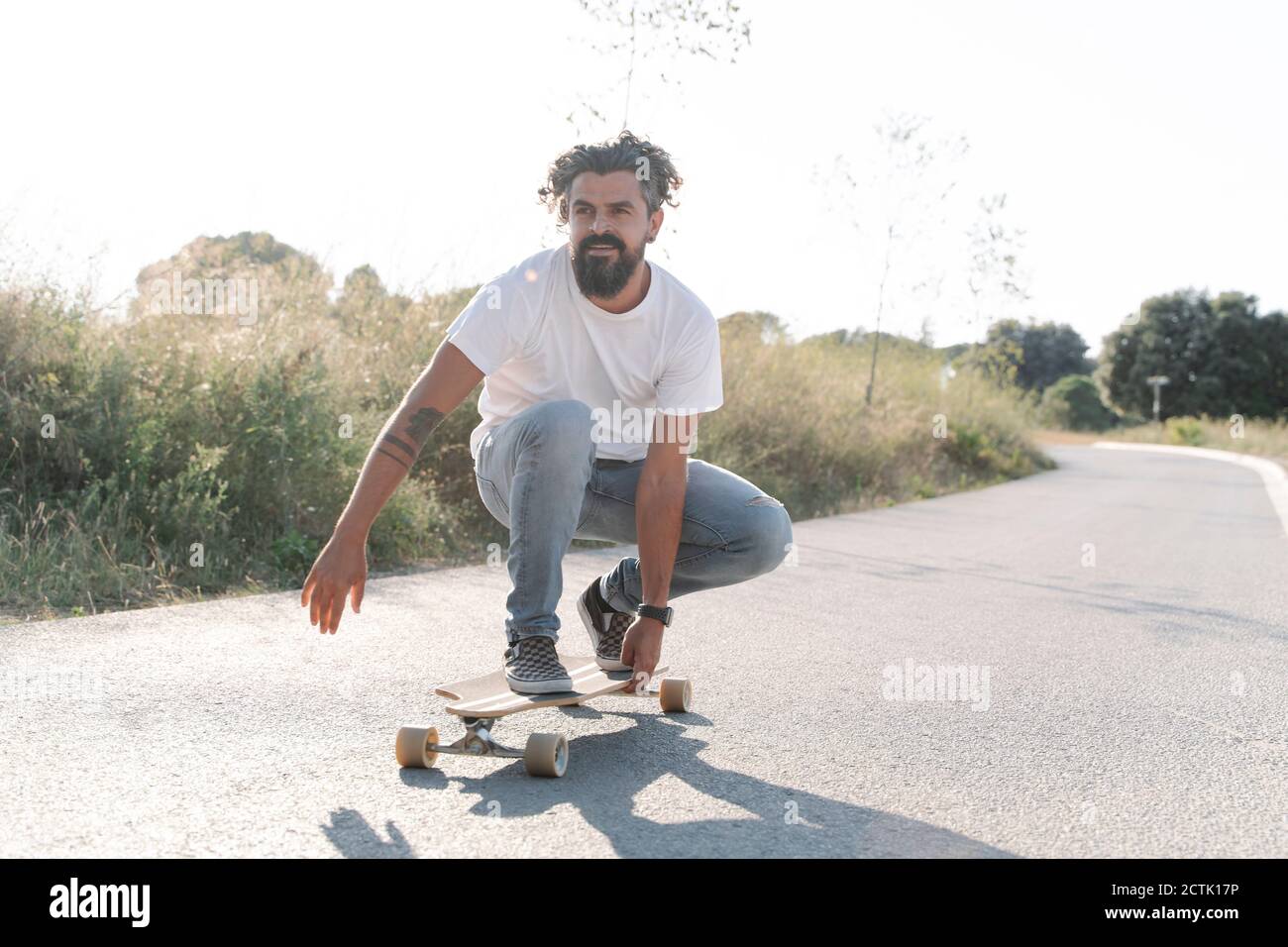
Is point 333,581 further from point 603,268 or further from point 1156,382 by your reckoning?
point 1156,382

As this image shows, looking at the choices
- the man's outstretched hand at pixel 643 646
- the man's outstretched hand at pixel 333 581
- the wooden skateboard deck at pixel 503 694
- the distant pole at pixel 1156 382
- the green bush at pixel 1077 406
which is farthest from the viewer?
the green bush at pixel 1077 406

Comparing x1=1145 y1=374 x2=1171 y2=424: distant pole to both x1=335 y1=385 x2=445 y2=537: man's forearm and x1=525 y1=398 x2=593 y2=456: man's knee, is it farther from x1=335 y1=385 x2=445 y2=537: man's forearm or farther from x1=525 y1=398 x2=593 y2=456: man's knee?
x1=335 y1=385 x2=445 y2=537: man's forearm

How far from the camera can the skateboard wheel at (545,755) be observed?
2764 millimetres

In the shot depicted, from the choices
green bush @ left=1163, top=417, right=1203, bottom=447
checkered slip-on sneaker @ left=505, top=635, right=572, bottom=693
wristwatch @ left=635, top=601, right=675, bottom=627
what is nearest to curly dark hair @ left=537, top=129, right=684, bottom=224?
wristwatch @ left=635, top=601, right=675, bottom=627

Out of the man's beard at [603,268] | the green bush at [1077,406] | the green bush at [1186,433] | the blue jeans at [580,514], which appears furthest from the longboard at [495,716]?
the green bush at [1077,406]

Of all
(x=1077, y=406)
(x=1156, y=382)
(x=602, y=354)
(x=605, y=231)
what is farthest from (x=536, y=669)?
(x=1077, y=406)

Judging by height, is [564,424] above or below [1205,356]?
below

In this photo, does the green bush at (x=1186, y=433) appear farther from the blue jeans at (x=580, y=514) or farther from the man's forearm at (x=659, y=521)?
the man's forearm at (x=659, y=521)

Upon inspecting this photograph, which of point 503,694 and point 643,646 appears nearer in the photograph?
point 503,694

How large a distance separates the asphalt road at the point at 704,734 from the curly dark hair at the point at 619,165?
1.60m

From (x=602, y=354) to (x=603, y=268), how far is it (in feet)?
0.87

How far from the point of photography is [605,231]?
3342 mm

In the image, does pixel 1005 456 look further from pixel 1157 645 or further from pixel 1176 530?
pixel 1157 645
